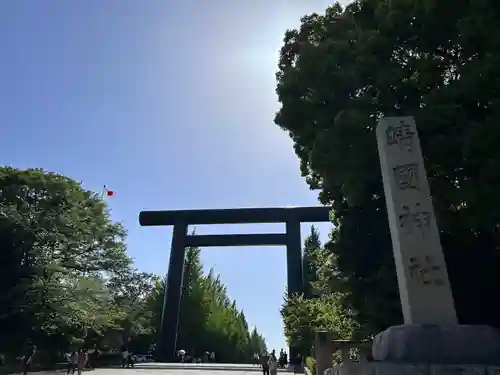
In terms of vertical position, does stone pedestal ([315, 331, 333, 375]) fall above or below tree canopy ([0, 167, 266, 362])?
below

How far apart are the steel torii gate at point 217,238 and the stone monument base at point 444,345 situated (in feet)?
68.1

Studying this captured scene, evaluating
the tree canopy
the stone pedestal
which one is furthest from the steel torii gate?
the stone pedestal

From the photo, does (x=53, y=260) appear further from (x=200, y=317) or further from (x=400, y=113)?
(x=200, y=317)

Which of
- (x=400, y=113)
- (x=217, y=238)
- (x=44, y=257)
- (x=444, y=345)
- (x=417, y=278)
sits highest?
(x=217, y=238)

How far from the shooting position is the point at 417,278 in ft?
19.1

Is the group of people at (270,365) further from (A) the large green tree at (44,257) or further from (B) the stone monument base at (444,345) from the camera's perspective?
(B) the stone monument base at (444,345)

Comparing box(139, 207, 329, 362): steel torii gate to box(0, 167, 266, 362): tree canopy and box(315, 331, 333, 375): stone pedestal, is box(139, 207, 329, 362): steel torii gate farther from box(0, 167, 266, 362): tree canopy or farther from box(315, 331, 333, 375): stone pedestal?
box(315, 331, 333, 375): stone pedestal

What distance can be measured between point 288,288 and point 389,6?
19897 mm

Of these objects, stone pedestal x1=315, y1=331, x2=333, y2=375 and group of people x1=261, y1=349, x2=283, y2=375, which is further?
group of people x1=261, y1=349, x2=283, y2=375

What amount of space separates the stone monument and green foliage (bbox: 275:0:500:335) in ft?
1.89

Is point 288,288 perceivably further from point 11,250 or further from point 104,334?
point 11,250

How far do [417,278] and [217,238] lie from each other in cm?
2164

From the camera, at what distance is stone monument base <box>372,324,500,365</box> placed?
15.0 ft

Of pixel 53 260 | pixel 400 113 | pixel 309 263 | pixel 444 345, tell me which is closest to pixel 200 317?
pixel 309 263
